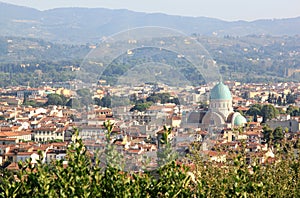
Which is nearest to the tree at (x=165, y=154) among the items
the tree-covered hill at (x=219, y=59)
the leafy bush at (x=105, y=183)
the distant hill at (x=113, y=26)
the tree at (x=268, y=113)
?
the leafy bush at (x=105, y=183)

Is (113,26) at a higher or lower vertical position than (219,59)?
higher

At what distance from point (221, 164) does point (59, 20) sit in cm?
19486

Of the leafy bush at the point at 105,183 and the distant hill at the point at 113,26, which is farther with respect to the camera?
the distant hill at the point at 113,26

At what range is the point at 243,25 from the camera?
621 ft

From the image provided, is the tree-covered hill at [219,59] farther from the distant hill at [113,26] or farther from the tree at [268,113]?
the distant hill at [113,26]

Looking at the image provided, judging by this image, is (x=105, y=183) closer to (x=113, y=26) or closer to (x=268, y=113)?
(x=268, y=113)

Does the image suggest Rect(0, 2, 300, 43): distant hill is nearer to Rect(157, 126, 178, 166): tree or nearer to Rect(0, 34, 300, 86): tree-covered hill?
Rect(0, 34, 300, 86): tree-covered hill

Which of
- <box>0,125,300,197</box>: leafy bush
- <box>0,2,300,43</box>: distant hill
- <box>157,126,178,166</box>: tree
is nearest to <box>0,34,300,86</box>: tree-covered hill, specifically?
<box>157,126,178,166</box>: tree

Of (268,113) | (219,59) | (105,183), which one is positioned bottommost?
(268,113)

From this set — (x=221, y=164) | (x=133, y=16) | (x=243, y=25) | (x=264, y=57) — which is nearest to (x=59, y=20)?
(x=133, y=16)

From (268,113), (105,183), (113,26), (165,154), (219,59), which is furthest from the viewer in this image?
(113,26)

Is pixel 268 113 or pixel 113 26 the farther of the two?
pixel 113 26

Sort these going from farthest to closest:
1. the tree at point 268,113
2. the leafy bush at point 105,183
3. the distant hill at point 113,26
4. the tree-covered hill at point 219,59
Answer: the distant hill at point 113,26 → the tree-covered hill at point 219,59 → the tree at point 268,113 → the leafy bush at point 105,183

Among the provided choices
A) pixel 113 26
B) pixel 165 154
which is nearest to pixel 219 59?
pixel 165 154
